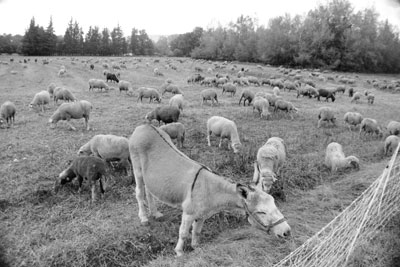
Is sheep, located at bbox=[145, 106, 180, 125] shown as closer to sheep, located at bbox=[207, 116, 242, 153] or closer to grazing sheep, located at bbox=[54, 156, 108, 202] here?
sheep, located at bbox=[207, 116, 242, 153]

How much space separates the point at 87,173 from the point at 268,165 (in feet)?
17.1

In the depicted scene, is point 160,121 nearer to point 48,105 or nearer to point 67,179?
point 67,179

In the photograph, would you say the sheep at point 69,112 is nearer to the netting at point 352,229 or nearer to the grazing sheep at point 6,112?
the grazing sheep at point 6,112

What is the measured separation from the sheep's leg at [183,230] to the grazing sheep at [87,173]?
313cm

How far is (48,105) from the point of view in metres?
20.1

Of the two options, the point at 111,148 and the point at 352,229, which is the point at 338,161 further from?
the point at 111,148

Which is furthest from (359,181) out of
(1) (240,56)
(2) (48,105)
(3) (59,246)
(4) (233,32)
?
(4) (233,32)

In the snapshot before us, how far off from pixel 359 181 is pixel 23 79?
34354 millimetres

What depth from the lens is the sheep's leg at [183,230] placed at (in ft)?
17.9

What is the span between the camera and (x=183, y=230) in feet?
18.1

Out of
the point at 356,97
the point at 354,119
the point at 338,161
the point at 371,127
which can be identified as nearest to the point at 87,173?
the point at 338,161

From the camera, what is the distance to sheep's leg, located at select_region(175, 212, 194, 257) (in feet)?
17.9

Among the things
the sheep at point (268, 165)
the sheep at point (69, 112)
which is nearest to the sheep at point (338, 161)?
the sheep at point (268, 165)

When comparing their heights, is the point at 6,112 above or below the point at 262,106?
below
